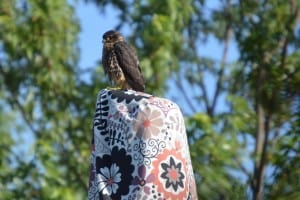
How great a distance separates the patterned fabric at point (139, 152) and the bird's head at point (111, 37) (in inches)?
60.4

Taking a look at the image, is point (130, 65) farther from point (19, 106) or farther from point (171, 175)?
point (19, 106)

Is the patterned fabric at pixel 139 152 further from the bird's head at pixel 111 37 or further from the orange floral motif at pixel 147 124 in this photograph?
the bird's head at pixel 111 37

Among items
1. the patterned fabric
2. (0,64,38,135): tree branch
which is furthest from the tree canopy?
the patterned fabric

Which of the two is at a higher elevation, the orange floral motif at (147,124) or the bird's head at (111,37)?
the bird's head at (111,37)

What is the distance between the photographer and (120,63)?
20.6ft

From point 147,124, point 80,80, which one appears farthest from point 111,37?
point 80,80

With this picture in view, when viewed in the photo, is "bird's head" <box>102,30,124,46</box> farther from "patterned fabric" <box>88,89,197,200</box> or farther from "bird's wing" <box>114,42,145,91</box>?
"patterned fabric" <box>88,89,197,200</box>

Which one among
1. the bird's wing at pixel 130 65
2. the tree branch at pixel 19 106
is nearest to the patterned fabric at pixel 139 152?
the bird's wing at pixel 130 65

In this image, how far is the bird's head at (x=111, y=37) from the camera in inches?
260

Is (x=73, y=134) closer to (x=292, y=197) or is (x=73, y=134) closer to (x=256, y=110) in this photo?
(x=256, y=110)

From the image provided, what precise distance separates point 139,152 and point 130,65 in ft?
4.63

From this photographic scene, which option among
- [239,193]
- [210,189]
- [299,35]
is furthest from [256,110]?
[239,193]

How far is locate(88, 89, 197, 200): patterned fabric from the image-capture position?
193 inches

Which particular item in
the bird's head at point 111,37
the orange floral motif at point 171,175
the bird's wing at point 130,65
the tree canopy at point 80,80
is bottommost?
the orange floral motif at point 171,175
